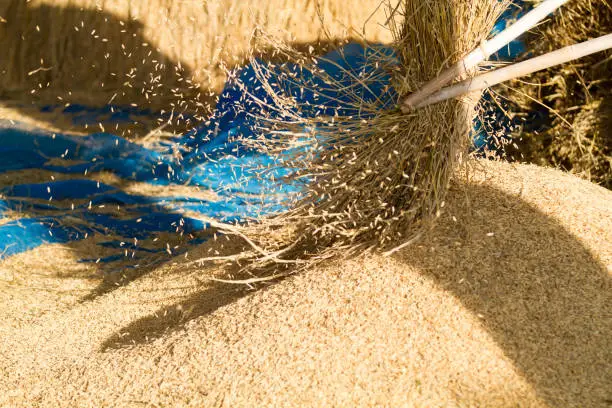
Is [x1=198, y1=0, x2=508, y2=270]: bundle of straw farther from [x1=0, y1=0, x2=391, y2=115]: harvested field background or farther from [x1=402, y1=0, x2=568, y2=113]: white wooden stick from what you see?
[x1=0, y1=0, x2=391, y2=115]: harvested field background

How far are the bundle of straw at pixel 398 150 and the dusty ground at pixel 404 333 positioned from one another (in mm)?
96

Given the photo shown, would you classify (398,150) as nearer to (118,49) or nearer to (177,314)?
(177,314)

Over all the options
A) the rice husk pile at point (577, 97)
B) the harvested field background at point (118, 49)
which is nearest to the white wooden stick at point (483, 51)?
the rice husk pile at point (577, 97)

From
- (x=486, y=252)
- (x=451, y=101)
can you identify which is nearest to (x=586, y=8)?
(x=451, y=101)

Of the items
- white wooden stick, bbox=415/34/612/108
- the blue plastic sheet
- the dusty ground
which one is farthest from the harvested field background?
white wooden stick, bbox=415/34/612/108

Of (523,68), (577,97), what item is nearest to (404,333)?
(523,68)

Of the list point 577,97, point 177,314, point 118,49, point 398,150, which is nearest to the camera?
point 398,150

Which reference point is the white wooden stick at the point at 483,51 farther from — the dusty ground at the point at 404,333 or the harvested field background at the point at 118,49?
the harvested field background at the point at 118,49

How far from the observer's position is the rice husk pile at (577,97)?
2793mm

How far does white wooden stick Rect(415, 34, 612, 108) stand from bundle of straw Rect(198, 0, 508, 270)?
62 millimetres

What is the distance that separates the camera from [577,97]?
2877 mm

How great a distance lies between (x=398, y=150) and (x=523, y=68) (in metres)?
0.40

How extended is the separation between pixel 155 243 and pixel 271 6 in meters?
1.15

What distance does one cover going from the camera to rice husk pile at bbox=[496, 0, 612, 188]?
9.16ft
